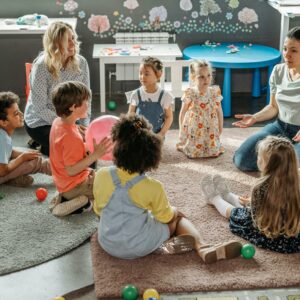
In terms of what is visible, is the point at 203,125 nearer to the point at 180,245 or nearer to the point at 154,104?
the point at 154,104

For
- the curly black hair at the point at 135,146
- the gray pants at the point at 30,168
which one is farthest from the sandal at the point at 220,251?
the gray pants at the point at 30,168

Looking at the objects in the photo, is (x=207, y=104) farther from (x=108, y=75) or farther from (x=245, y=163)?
(x=108, y=75)

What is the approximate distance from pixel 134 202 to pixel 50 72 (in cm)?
136

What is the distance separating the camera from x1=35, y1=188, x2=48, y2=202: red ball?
3.10 m

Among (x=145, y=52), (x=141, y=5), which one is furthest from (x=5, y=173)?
(x=141, y=5)

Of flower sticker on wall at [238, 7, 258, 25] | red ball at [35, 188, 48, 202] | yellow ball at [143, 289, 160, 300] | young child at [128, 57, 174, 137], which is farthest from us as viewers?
flower sticker on wall at [238, 7, 258, 25]

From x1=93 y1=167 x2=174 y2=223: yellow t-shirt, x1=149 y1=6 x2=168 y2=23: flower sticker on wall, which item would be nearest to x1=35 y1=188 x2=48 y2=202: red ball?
x1=93 y1=167 x2=174 y2=223: yellow t-shirt

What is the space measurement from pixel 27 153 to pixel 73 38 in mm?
730

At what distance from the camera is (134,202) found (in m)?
2.46

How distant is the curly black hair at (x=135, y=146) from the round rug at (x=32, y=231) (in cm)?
52

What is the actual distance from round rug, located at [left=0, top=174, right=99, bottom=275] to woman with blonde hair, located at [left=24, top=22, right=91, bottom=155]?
21.2 inches

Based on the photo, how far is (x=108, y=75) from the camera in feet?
15.9

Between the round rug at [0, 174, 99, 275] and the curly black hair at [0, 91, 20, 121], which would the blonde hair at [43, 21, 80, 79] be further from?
the round rug at [0, 174, 99, 275]

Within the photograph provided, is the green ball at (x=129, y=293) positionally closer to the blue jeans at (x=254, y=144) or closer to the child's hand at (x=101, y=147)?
the child's hand at (x=101, y=147)
